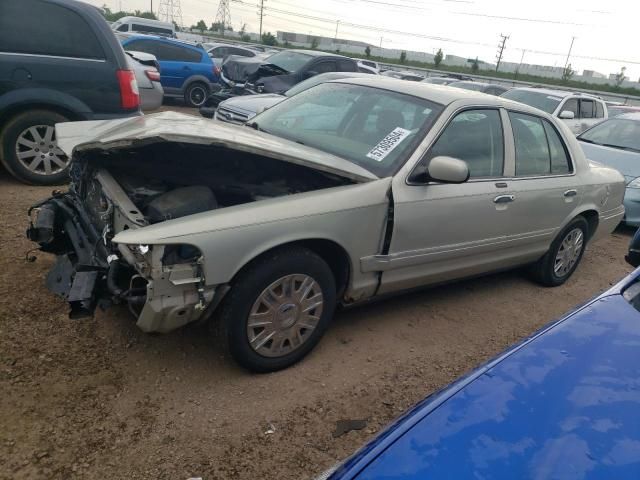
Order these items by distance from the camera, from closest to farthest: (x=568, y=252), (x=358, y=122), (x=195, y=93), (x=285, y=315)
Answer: (x=285, y=315) → (x=358, y=122) → (x=568, y=252) → (x=195, y=93)

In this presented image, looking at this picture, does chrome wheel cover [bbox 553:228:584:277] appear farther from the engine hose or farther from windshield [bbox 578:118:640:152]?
the engine hose

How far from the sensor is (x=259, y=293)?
2.80 metres

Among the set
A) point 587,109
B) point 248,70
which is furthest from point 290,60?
point 587,109

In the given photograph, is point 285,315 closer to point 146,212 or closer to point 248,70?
point 146,212

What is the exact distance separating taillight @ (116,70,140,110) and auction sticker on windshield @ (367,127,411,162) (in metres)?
3.52

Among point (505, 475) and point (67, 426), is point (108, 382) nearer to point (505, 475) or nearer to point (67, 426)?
point (67, 426)

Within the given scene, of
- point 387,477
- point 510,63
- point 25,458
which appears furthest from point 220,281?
point 510,63

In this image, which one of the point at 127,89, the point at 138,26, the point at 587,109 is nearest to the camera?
the point at 127,89

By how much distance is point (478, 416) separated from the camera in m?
1.69

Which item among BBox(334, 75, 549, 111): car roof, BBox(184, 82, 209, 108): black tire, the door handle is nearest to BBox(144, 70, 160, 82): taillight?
BBox(334, 75, 549, 111): car roof

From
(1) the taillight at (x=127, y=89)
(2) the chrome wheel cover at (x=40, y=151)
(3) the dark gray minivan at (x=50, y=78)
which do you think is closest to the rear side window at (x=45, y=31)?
(3) the dark gray minivan at (x=50, y=78)

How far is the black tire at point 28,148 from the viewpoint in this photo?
5.31 meters

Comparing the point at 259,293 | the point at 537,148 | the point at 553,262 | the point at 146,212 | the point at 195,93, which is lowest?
the point at 195,93

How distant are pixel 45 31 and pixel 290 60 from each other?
653cm
